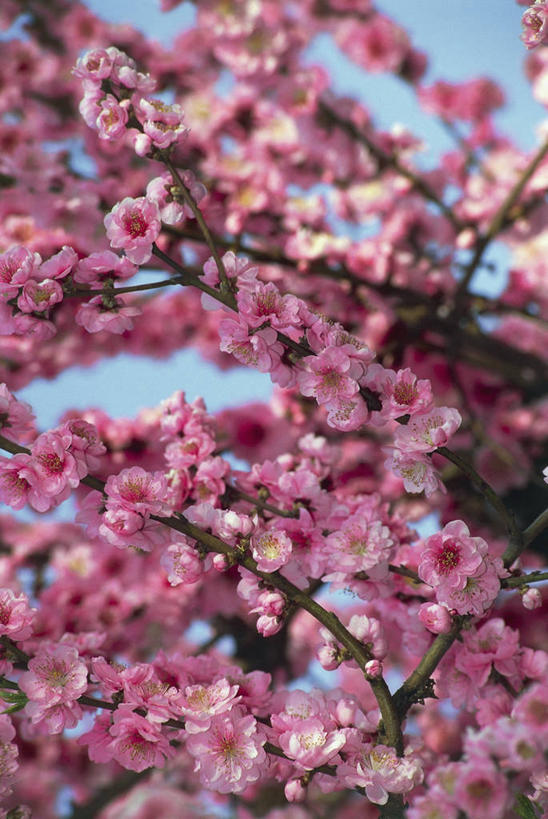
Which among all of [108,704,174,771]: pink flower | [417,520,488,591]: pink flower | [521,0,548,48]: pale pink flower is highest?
[521,0,548,48]: pale pink flower

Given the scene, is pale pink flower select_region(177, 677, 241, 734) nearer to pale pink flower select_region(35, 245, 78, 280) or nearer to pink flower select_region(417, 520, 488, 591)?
pink flower select_region(417, 520, 488, 591)

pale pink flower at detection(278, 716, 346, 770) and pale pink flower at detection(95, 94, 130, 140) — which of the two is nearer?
pale pink flower at detection(278, 716, 346, 770)

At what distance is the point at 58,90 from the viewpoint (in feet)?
9.15

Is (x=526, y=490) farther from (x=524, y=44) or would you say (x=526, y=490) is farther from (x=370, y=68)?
(x=370, y=68)

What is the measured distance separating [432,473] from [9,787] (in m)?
0.64

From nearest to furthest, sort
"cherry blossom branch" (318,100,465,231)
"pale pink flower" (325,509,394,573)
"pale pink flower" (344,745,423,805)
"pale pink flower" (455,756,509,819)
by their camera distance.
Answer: "pale pink flower" (455,756,509,819) < "pale pink flower" (344,745,423,805) < "pale pink flower" (325,509,394,573) < "cherry blossom branch" (318,100,465,231)

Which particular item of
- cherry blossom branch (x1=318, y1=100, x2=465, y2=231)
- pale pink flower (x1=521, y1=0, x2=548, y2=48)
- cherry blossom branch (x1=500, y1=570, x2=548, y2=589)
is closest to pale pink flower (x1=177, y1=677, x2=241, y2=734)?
cherry blossom branch (x1=500, y1=570, x2=548, y2=589)

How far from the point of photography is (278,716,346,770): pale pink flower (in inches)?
36.0

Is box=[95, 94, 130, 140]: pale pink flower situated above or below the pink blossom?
above

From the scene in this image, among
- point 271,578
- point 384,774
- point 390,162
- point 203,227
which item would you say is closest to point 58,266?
point 203,227

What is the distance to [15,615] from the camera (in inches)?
38.4

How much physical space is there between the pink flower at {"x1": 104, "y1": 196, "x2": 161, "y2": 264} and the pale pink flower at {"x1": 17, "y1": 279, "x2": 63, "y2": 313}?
0.29 ft

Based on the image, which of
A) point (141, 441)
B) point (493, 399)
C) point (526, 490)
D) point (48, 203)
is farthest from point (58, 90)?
point (526, 490)

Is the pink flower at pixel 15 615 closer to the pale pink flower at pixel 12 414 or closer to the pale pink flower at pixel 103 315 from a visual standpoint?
the pale pink flower at pixel 12 414
